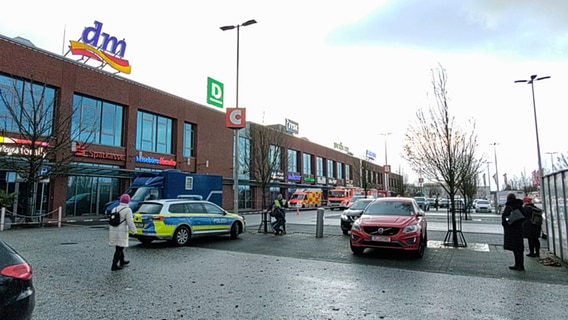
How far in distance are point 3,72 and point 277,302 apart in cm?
2247

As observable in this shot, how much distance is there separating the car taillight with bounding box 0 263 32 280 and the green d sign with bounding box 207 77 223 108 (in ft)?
63.7

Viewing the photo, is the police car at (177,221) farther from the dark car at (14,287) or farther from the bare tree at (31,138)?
the bare tree at (31,138)

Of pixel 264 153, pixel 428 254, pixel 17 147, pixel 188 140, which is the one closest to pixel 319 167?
pixel 188 140

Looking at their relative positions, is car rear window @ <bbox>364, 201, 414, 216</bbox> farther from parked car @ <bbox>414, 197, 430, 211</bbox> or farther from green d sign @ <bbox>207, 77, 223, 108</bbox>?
parked car @ <bbox>414, 197, 430, 211</bbox>

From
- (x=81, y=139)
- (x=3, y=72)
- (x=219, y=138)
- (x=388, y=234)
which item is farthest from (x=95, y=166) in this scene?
(x=388, y=234)

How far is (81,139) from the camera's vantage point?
24125mm

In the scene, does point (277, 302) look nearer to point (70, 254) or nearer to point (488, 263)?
point (488, 263)

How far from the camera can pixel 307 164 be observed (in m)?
56.2

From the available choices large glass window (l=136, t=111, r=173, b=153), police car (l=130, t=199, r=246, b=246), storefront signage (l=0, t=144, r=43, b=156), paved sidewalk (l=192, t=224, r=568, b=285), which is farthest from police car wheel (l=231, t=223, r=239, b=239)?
large glass window (l=136, t=111, r=173, b=153)

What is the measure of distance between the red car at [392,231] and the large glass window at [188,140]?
2540 cm

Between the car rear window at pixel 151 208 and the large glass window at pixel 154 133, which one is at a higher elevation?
the large glass window at pixel 154 133

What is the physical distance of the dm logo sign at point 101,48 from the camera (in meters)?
24.8

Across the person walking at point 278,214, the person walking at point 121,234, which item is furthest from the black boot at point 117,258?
the person walking at point 278,214

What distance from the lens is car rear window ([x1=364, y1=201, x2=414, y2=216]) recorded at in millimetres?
10617
